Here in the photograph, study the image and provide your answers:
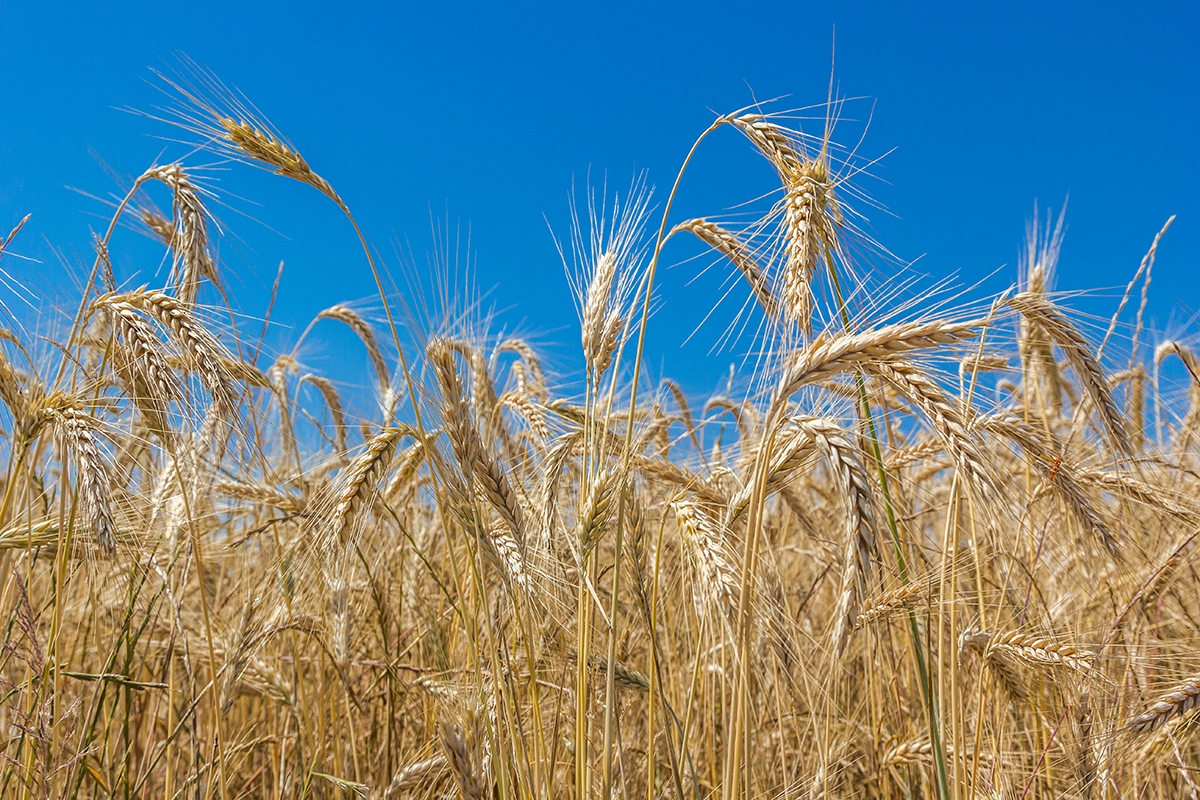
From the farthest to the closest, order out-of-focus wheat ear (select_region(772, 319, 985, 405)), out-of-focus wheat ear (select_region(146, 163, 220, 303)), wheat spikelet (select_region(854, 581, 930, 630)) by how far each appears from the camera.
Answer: out-of-focus wheat ear (select_region(146, 163, 220, 303))
wheat spikelet (select_region(854, 581, 930, 630))
out-of-focus wheat ear (select_region(772, 319, 985, 405))

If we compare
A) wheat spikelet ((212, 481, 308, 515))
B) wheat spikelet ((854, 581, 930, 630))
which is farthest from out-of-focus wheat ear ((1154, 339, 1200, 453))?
wheat spikelet ((212, 481, 308, 515))

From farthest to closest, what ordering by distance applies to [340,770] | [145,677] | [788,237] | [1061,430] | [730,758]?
[1061,430] → [145,677] → [340,770] → [788,237] → [730,758]

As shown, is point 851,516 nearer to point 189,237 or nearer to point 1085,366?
→ point 1085,366

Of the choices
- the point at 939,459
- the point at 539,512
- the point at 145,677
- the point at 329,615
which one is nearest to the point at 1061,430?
the point at 939,459

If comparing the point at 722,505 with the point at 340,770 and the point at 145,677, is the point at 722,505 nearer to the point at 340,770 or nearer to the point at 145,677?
the point at 340,770

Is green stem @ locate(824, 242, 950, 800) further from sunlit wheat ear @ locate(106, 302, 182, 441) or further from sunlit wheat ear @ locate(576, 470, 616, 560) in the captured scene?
sunlit wheat ear @ locate(106, 302, 182, 441)

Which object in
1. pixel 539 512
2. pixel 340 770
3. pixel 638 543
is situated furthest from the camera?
pixel 340 770

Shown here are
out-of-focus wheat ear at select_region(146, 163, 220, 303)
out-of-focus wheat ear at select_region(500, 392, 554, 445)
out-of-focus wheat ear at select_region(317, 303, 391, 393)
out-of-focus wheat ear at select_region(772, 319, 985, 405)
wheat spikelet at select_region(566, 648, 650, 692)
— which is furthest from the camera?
out-of-focus wheat ear at select_region(317, 303, 391, 393)

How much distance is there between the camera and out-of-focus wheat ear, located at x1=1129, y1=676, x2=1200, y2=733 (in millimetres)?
1550

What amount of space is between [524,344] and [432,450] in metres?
2.94

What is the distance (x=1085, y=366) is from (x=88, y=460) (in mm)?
2497

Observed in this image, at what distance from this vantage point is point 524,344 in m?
4.31

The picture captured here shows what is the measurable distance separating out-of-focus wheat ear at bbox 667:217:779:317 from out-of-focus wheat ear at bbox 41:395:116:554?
1.46 metres

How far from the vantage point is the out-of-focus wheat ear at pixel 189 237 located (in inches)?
84.2
